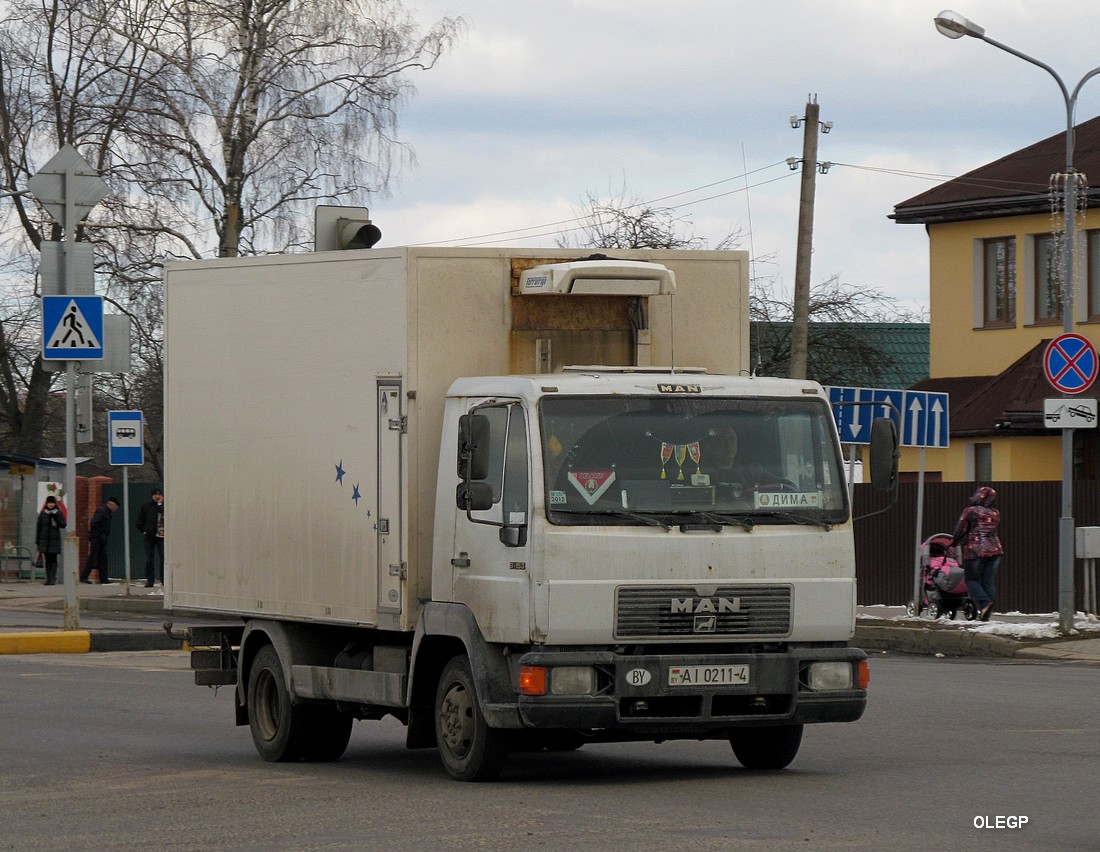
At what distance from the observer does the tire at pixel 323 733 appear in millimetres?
12227

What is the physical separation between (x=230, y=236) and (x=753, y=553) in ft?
88.6

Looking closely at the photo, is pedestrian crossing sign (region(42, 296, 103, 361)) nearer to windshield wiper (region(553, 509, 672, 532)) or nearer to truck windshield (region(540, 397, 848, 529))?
truck windshield (region(540, 397, 848, 529))

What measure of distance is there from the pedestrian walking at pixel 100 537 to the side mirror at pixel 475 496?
27.0 metres

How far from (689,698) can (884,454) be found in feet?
6.20

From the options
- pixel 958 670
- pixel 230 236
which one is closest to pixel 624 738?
pixel 958 670

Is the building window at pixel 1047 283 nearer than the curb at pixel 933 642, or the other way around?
the curb at pixel 933 642

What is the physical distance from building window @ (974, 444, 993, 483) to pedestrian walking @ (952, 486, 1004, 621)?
10.0 m

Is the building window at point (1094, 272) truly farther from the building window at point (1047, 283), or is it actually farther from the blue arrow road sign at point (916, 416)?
the blue arrow road sign at point (916, 416)

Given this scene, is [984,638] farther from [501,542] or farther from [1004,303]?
[1004,303]

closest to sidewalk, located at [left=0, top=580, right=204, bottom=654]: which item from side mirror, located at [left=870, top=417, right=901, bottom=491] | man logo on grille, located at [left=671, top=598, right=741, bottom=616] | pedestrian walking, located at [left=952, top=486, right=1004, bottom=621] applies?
man logo on grille, located at [left=671, top=598, right=741, bottom=616]

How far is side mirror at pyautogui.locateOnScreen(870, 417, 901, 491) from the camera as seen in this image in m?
11.0

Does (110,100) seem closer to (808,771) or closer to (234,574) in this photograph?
(234,574)

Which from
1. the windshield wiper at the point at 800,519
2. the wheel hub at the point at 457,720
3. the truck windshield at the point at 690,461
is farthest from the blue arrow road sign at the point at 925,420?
the wheel hub at the point at 457,720

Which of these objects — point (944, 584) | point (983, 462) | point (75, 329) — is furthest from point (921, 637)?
point (983, 462)
